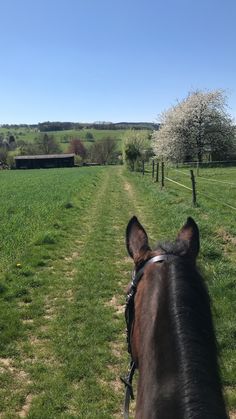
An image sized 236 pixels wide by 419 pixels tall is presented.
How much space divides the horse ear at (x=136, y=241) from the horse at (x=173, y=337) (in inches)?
2.3

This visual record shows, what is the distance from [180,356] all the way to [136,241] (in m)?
0.85

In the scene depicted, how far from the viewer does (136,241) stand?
7.42 feet

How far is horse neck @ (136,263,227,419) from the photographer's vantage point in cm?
138

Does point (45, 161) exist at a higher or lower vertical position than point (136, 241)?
higher

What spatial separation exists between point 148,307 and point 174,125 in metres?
56.6

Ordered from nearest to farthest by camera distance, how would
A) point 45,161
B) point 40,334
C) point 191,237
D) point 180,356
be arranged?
point 180,356 → point 191,237 → point 40,334 → point 45,161

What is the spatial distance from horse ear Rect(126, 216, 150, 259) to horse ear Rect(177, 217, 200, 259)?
0.19 metres

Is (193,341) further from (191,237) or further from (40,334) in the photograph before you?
(40,334)

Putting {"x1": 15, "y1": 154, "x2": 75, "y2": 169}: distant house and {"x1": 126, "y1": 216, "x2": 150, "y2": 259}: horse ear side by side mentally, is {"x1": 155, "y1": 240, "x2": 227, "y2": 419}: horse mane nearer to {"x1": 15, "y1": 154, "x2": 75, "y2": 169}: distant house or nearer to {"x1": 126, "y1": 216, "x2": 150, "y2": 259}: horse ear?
{"x1": 126, "y1": 216, "x2": 150, "y2": 259}: horse ear

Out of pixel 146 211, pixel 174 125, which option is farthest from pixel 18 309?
pixel 174 125

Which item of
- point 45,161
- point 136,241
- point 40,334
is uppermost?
point 45,161

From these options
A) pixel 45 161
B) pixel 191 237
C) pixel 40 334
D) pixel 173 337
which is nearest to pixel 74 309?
pixel 40 334

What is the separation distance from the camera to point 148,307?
5.97 ft

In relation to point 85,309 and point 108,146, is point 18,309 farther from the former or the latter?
point 108,146
